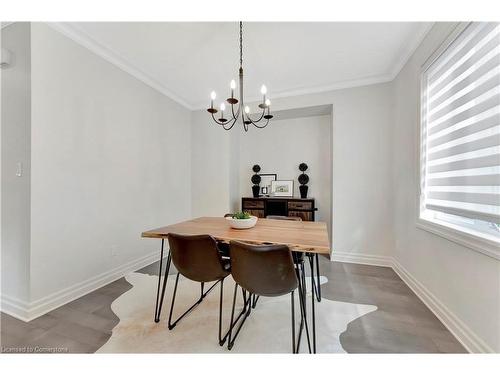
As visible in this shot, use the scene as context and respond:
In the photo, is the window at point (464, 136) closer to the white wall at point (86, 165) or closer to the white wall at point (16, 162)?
the white wall at point (86, 165)

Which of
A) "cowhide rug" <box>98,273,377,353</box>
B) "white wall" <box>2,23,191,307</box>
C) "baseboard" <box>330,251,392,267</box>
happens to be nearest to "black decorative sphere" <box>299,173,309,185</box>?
"baseboard" <box>330,251,392,267</box>

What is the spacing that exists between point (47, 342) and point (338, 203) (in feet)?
10.9

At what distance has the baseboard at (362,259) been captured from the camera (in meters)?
2.84

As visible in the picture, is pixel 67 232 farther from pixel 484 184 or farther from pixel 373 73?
pixel 373 73

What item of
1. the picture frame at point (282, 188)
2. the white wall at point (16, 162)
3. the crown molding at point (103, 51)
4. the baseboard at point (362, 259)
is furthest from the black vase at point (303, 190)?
the white wall at point (16, 162)

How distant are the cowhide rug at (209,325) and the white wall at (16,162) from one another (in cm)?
85

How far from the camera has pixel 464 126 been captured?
1.51 m

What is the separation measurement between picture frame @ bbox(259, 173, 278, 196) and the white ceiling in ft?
5.19

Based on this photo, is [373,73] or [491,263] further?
[373,73]

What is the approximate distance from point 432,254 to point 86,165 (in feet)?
11.4

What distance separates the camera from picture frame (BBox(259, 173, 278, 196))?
3984 mm

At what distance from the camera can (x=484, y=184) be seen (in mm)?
1305

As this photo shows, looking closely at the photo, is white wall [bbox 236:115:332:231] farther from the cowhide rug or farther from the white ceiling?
the cowhide rug
